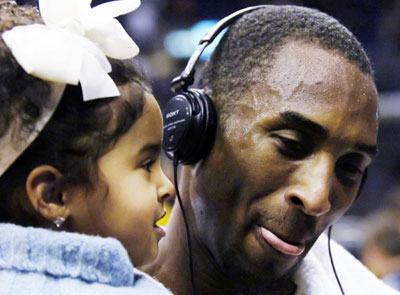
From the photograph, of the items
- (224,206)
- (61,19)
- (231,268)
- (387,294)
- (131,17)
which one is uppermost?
(61,19)

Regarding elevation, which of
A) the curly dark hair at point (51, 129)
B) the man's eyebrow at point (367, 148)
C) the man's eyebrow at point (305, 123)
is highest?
the curly dark hair at point (51, 129)

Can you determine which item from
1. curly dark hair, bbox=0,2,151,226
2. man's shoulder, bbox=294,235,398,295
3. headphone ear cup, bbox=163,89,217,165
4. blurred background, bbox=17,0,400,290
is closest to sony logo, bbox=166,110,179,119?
headphone ear cup, bbox=163,89,217,165

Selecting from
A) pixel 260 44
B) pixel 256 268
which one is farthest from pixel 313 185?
pixel 260 44

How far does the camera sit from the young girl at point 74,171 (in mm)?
845

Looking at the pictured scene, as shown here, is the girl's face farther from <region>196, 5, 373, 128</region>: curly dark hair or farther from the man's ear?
<region>196, 5, 373, 128</region>: curly dark hair

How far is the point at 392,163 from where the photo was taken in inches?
205

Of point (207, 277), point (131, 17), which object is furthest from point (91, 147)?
point (131, 17)

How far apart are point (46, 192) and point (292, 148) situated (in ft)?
1.64

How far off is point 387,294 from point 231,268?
0.43 meters

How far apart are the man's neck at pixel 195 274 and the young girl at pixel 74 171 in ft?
1.18

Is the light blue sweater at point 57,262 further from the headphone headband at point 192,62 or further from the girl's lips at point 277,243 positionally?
the headphone headband at point 192,62

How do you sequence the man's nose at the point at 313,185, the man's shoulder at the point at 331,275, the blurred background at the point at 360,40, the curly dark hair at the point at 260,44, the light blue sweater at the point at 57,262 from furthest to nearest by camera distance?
the blurred background at the point at 360,40 < the man's shoulder at the point at 331,275 < the curly dark hair at the point at 260,44 < the man's nose at the point at 313,185 < the light blue sweater at the point at 57,262

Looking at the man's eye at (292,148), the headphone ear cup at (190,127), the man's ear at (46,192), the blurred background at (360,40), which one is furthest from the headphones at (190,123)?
the blurred background at (360,40)

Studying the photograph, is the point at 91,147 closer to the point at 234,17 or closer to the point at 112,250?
the point at 112,250
